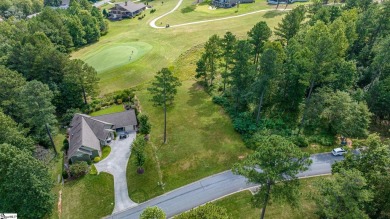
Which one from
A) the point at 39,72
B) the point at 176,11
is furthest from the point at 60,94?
the point at 176,11

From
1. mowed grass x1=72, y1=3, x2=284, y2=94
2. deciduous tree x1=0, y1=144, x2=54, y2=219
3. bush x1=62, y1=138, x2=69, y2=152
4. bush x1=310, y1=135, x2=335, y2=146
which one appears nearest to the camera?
deciduous tree x1=0, y1=144, x2=54, y2=219

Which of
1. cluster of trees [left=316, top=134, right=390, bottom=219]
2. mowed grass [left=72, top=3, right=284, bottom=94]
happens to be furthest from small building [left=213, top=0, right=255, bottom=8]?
cluster of trees [left=316, top=134, right=390, bottom=219]

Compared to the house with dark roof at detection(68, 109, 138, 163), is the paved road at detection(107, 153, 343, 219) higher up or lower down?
lower down

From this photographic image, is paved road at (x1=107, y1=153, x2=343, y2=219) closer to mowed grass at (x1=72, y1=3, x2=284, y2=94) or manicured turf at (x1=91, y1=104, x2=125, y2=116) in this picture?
manicured turf at (x1=91, y1=104, x2=125, y2=116)

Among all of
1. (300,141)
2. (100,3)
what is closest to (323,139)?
(300,141)

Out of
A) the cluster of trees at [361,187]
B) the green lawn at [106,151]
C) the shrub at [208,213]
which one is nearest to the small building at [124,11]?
the green lawn at [106,151]

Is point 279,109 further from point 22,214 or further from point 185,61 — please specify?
point 22,214

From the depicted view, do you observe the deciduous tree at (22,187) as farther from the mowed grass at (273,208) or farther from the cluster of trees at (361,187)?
the cluster of trees at (361,187)
